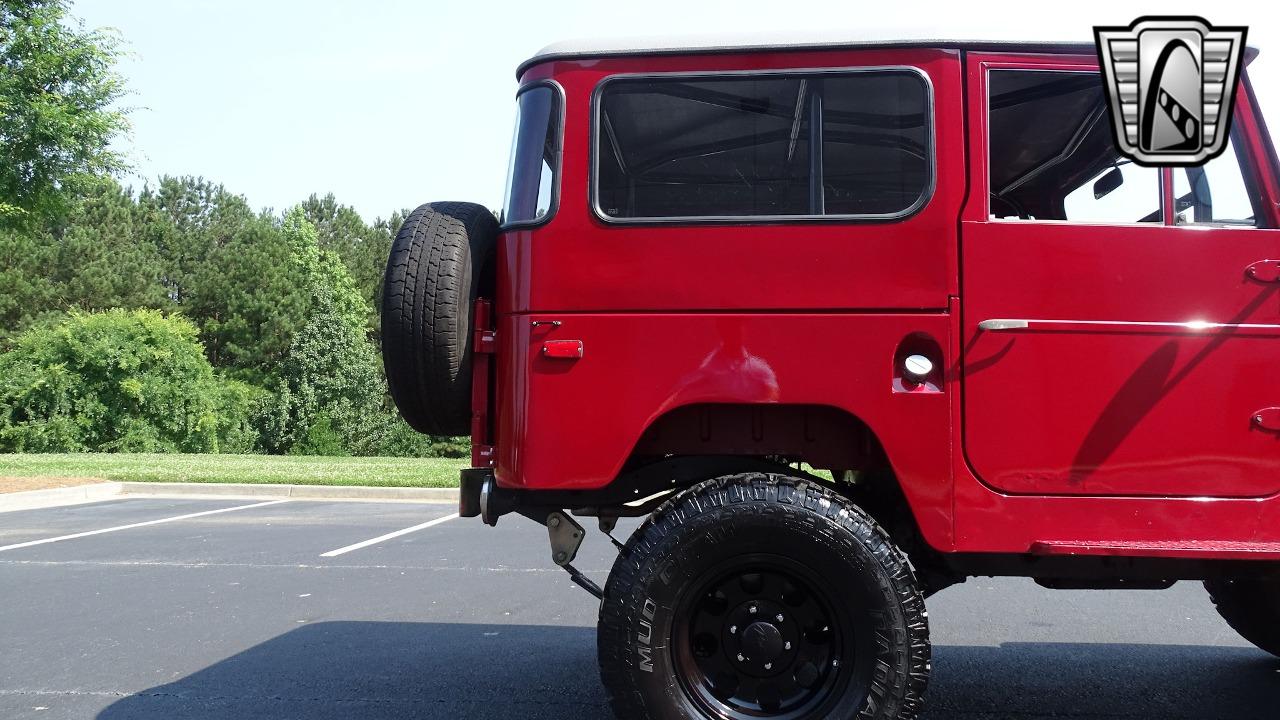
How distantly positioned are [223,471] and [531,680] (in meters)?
13.9

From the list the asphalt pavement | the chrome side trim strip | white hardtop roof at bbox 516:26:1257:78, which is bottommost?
the asphalt pavement

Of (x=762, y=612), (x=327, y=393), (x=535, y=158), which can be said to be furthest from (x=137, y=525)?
(x=327, y=393)

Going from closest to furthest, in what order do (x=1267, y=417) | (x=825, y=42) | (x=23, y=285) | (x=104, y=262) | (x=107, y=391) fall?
(x=1267, y=417) → (x=825, y=42) → (x=107, y=391) → (x=23, y=285) → (x=104, y=262)

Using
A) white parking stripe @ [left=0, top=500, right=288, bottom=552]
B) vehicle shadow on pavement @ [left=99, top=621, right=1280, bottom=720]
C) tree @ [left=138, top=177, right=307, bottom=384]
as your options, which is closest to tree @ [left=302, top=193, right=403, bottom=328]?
tree @ [left=138, top=177, right=307, bottom=384]

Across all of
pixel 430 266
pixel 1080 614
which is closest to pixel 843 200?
pixel 430 266

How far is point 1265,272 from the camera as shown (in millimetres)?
3293

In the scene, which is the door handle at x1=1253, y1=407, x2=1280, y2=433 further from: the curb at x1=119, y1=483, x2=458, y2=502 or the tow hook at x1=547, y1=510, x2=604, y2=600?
the curb at x1=119, y1=483, x2=458, y2=502

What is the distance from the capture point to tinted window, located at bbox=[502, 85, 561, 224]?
144 inches

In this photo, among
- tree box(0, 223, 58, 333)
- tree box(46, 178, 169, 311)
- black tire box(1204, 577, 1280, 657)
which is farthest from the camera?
tree box(46, 178, 169, 311)

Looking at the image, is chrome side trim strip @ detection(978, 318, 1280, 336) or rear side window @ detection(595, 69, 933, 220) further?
rear side window @ detection(595, 69, 933, 220)

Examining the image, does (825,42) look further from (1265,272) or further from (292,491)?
(292,491)

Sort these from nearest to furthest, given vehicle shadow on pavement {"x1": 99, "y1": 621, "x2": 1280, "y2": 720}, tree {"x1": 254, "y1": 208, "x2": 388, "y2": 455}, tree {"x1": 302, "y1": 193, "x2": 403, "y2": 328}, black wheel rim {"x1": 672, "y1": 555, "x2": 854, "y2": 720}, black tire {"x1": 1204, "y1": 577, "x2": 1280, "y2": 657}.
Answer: black wheel rim {"x1": 672, "y1": 555, "x2": 854, "y2": 720} → vehicle shadow on pavement {"x1": 99, "y1": 621, "x2": 1280, "y2": 720} → black tire {"x1": 1204, "y1": 577, "x2": 1280, "y2": 657} → tree {"x1": 254, "y1": 208, "x2": 388, "y2": 455} → tree {"x1": 302, "y1": 193, "x2": 403, "y2": 328}

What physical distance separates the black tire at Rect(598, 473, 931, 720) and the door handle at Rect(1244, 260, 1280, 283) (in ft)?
4.77

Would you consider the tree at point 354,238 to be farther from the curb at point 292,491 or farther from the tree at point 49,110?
the curb at point 292,491
